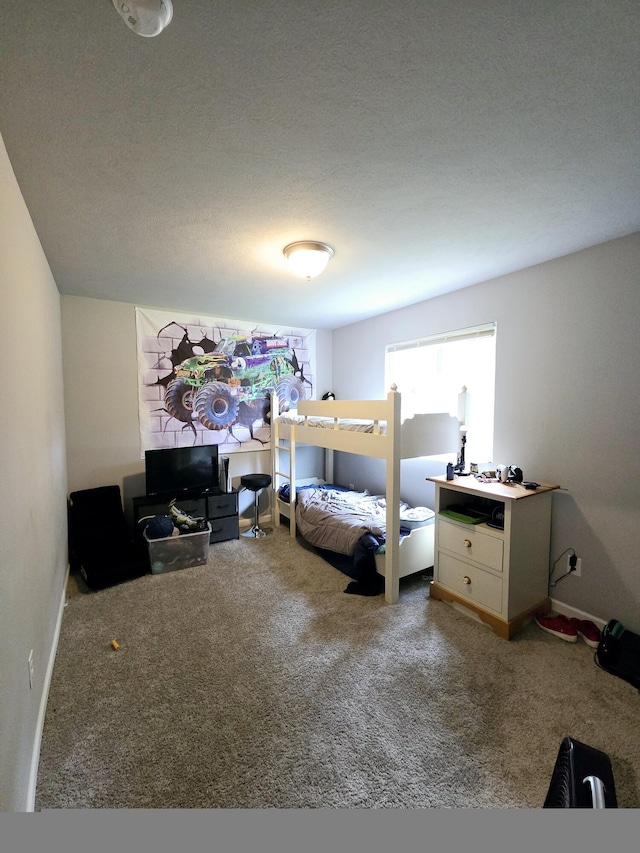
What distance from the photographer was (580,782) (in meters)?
0.97

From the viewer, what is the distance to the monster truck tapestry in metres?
3.62

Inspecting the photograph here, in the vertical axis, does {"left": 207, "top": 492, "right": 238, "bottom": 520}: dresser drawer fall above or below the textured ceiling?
below

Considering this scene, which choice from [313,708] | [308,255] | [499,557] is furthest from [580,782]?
[308,255]

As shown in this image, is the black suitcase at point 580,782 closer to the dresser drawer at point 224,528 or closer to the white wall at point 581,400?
the white wall at point 581,400

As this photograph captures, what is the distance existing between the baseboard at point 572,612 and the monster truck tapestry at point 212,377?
310cm

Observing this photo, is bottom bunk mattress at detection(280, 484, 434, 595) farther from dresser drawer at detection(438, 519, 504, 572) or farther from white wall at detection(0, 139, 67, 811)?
white wall at detection(0, 139, 67, 811)

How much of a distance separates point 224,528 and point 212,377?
5.31 ft

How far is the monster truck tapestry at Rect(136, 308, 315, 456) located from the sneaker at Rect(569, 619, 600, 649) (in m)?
3.23

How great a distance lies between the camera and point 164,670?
6.26ft

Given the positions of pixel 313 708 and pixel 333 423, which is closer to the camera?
pixel 313 708

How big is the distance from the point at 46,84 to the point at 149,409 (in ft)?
9.28

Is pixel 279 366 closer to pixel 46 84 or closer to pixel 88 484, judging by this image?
pixel 88 484

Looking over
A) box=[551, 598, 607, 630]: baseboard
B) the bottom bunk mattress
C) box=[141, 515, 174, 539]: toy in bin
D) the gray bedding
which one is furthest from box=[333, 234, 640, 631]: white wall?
box=[141, 515, 174, 539]: toy in bin

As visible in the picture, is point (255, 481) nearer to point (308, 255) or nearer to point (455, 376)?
point (455, 376)
